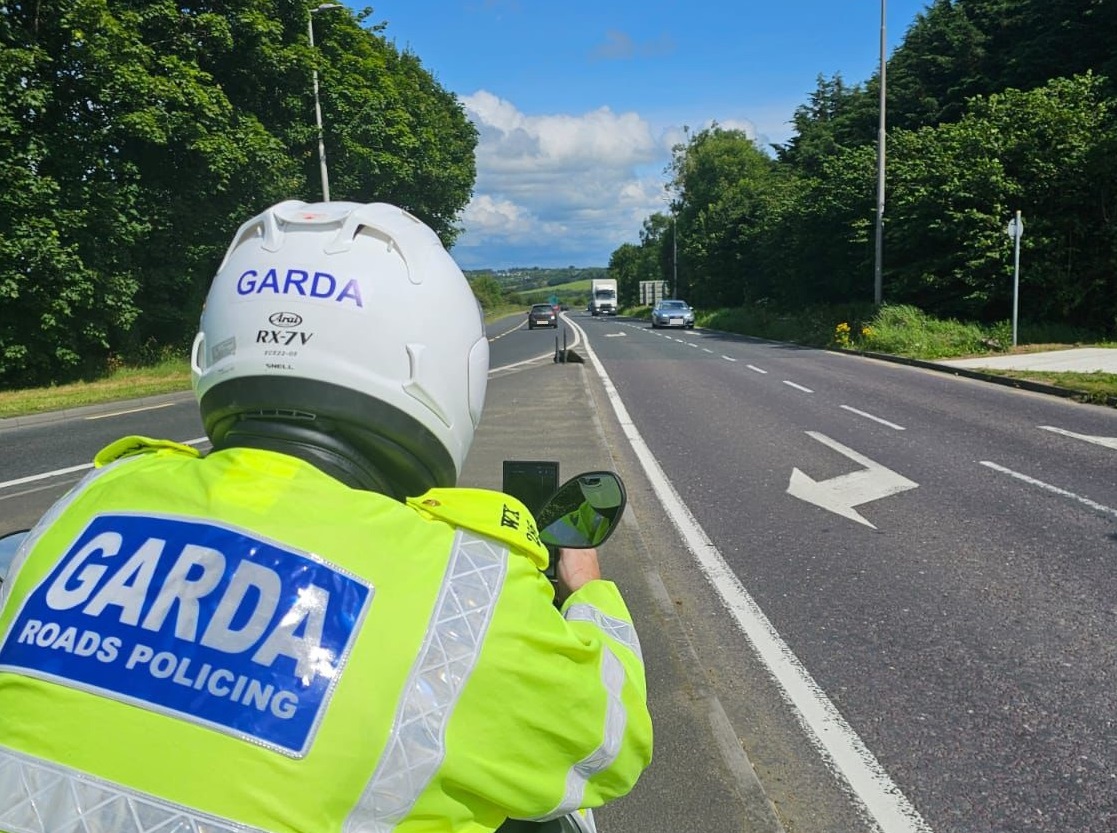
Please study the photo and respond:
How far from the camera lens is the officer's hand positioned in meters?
1.70

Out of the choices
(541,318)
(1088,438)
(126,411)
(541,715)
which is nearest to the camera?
(541,715)

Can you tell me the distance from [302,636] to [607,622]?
1.91ft

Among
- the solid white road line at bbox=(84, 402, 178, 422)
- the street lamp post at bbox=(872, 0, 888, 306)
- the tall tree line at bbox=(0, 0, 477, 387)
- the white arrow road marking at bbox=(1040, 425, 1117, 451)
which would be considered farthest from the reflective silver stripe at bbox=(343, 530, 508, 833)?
the street lamp post at bbox=(872, 0, 888, 306)

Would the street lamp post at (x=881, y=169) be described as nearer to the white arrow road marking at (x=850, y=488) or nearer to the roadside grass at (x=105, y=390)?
the white arrow road marking at (x=850, y=488)

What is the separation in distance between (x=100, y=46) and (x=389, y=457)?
20.1m

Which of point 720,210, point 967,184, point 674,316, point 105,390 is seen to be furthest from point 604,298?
point 105,390

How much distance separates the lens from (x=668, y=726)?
11.1ft

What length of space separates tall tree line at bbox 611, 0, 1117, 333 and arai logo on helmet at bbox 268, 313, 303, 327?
25.0m

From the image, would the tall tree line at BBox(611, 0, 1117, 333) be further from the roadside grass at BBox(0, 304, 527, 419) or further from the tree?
Result: the roadside grass at BBox(0, 304, 527, 419)

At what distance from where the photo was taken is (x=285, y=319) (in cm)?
143

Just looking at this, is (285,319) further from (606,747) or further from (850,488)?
(850,488)

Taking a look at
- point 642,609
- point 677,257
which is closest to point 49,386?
point 642,609

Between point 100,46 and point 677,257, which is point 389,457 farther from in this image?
point 677,257

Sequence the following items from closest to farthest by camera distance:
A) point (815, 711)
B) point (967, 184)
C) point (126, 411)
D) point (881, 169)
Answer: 1. point (815, 711)
2. point (126, 411)
3. point (967, 184)
4. point (881, 169)
